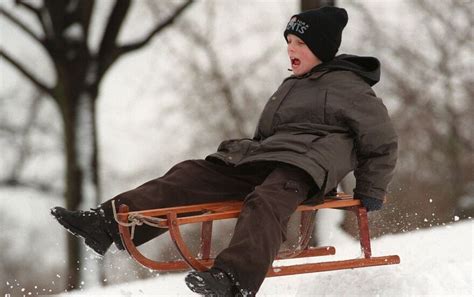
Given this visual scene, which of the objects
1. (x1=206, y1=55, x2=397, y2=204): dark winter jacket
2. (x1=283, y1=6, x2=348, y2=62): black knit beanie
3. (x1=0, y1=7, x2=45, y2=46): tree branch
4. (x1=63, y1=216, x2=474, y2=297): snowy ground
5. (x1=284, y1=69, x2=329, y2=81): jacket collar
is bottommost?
(x1=63, y1=216, x2=474, y2=297): snowy ground

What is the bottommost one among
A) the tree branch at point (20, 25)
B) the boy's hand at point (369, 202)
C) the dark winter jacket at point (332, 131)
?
the boy's hand at point (369, 202)

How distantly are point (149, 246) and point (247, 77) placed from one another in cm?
210

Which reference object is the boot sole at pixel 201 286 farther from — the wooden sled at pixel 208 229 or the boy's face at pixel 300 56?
the boy's face at pixel 300 56

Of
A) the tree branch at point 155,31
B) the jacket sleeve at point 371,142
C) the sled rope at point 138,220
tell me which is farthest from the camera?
the tree branch at point 155,31

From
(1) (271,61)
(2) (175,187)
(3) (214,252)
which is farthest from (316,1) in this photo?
(2) (175,187)

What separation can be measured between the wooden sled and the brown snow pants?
83mm

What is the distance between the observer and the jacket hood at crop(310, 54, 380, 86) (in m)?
4.23

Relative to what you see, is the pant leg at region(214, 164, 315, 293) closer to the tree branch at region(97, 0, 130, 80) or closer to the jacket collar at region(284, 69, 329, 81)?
the jacket collar at region(284, 69, 329, 81)

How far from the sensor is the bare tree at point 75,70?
24.6ft

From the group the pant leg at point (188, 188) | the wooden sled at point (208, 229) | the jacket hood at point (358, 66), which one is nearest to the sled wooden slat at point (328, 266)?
the wooden sled at point (208, 229)

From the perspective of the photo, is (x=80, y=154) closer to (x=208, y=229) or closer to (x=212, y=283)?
(x=208, y=229)

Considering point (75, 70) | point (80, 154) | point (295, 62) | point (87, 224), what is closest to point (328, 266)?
point (295, 62)

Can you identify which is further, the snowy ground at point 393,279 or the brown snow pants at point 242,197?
the snowy ground at point 393,279

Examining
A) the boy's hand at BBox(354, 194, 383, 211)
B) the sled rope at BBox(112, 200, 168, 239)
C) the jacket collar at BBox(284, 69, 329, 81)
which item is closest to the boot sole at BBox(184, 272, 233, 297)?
the sled rope at BBox(112, 200, 168, 239)
